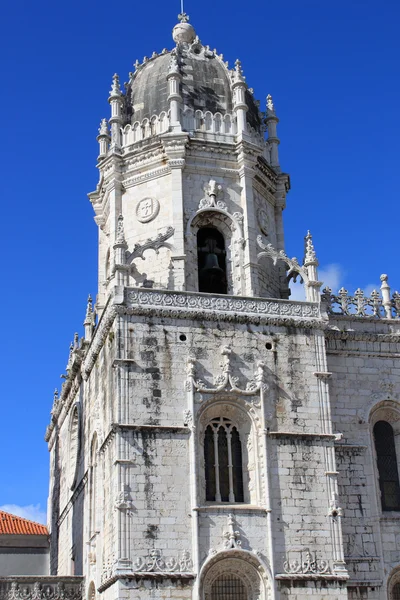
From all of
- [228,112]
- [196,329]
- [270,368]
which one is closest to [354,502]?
[270,368]

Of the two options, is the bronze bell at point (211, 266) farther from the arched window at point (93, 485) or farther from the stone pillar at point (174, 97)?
the arched window at point (93, 485)

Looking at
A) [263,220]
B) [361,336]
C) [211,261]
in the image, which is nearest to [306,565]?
[361,336]

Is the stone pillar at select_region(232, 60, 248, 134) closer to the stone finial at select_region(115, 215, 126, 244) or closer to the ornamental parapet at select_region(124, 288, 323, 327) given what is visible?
the stone finial at select_region(115, 215, 126, 244)

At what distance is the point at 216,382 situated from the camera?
24906 mm

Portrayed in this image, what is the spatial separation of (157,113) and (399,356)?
10.9 metres

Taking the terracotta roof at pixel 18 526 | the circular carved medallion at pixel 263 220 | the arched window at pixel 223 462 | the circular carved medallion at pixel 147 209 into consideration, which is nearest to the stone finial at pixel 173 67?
the circular carved medallion at pixel 147 209

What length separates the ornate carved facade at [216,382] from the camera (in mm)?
23453

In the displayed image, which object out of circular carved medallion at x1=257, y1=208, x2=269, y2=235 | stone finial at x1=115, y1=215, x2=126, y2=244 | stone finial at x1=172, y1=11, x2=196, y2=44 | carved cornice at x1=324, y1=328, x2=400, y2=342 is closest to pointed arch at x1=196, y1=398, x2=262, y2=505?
carved cornice at x1=324, y1=328, x2=400, y2=342

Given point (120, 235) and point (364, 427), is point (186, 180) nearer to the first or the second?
point (120, 235)

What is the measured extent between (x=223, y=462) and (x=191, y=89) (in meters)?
12.2

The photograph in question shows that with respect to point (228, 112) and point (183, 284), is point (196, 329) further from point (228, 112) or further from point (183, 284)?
point (228, 112)

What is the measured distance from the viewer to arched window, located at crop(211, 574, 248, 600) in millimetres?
23391

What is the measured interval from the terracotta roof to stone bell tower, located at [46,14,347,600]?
631 centimetres

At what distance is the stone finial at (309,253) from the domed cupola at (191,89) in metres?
4.31
